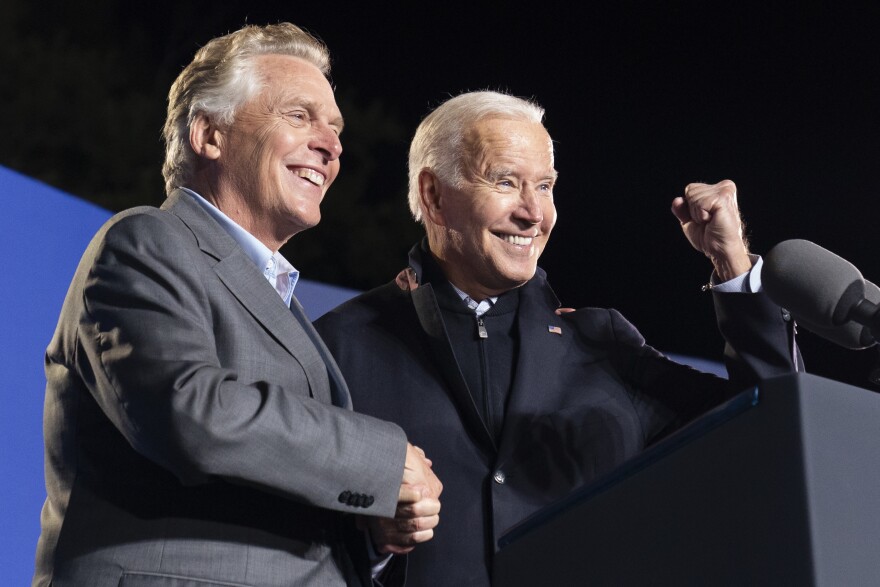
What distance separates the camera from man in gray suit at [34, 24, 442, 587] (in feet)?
4.29

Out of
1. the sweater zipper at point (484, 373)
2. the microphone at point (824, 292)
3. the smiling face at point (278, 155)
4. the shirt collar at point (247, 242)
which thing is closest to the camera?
the microphone at point (824, 292)

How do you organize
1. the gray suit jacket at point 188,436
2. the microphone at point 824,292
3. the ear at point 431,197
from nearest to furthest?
the microphone at point 824,292
the gray suit jacket at point 188,436
the ear at point 431,197

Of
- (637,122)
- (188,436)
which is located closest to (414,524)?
(188,436)

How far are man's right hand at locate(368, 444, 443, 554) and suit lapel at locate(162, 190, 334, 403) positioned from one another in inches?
7.7

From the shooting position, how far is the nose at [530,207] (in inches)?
88.8

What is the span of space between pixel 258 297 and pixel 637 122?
8.34 ft

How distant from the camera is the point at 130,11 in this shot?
10.9 ft

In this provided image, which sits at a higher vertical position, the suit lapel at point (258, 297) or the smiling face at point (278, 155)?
the smiling face at point (278, 155)

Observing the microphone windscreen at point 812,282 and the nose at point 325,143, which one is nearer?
the microphone windscreen at point 812,282

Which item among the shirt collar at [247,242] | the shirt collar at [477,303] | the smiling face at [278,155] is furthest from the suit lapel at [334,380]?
the shirt collar at [477,303]

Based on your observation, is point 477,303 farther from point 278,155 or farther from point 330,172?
point 278,155

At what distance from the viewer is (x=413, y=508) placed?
145 cm

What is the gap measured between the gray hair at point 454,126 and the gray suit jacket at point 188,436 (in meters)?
0.90

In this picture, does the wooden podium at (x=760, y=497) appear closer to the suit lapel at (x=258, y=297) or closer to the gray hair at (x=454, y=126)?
the suit lapel at (x=258, y=297)
